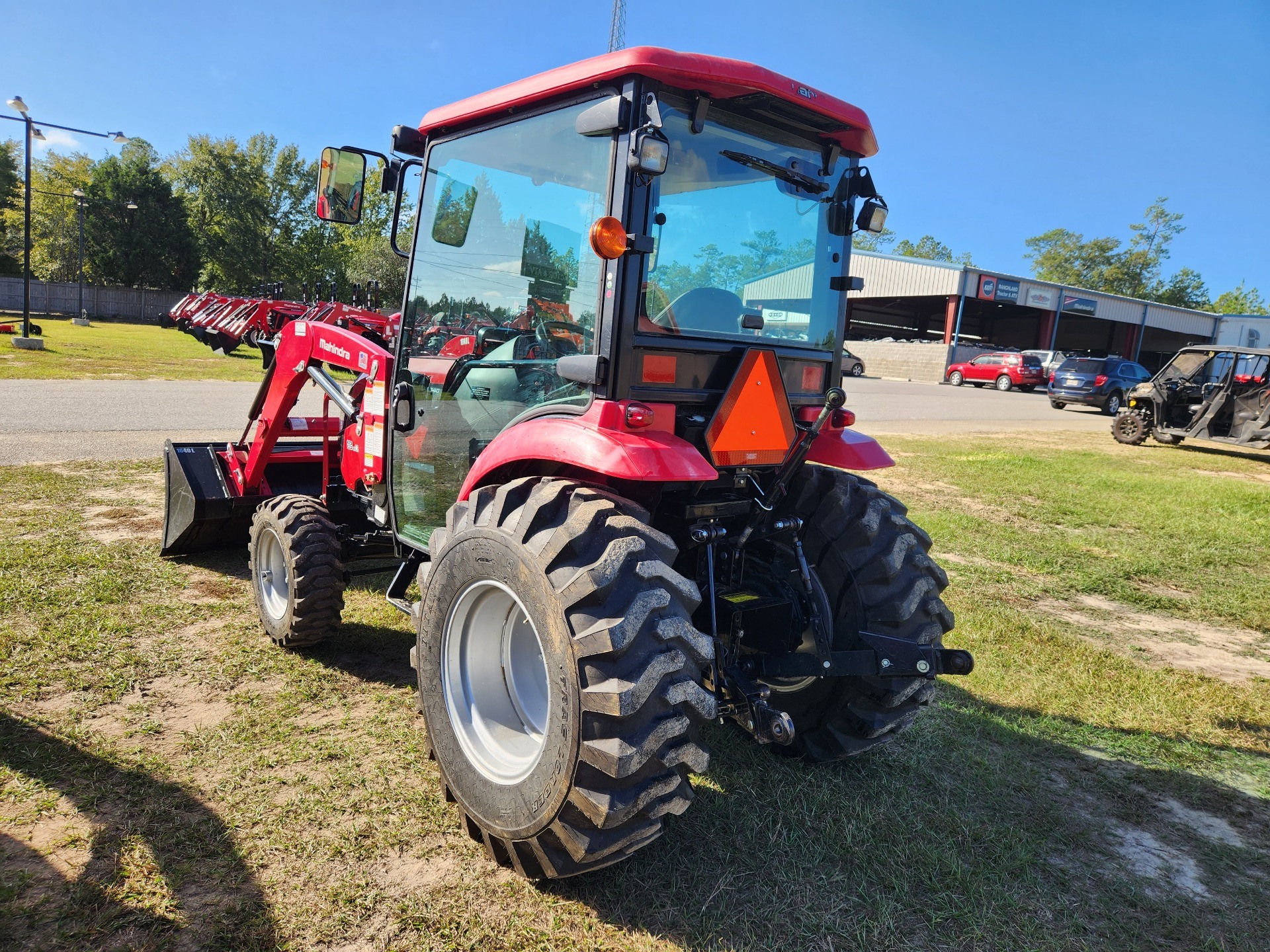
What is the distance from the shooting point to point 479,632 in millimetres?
2832

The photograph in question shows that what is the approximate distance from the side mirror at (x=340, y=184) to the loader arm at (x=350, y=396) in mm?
710

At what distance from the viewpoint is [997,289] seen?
39219 mm

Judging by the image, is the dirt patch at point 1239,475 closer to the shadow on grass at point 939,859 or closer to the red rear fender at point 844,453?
the shadow on grass at point 939,859

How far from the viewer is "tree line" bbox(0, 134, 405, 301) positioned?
4588 cm

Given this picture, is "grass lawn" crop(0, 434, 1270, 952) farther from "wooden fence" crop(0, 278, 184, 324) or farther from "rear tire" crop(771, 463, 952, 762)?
"wooden fence" crop(0, 278, 184, 324)

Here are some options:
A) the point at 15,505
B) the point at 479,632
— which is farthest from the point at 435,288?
the point at 15,505

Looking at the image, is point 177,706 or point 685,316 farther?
point 177,706

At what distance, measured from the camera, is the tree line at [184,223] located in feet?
151

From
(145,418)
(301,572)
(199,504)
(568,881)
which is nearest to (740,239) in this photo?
(568,881)

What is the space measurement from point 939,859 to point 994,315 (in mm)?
56714

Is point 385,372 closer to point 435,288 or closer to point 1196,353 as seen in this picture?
point 435,288

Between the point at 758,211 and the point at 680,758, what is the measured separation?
6.30ft

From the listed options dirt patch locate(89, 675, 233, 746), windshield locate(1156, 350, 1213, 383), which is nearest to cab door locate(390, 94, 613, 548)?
dirt patch locate(89, 675, 233, 746)

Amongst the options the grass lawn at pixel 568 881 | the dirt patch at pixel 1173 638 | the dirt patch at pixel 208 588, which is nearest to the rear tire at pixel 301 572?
the grass lawn at pixel 568 881
